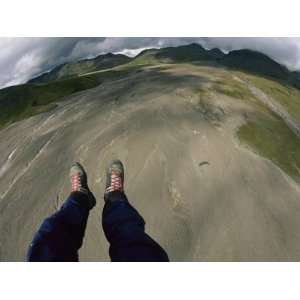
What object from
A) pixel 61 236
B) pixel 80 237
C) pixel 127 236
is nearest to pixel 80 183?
pixel 80 237

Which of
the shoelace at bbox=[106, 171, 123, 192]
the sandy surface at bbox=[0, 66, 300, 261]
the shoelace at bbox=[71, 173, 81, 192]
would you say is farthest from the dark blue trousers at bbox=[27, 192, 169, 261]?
the sandy surface at bbox=[0, 66, 300, 261]

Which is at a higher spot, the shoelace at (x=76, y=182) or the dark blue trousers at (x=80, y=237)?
the dark blue trousers at (x=80, y=237)

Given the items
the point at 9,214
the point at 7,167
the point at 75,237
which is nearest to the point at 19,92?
the point at 7,167

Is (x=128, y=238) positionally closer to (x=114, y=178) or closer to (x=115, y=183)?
(x=115, y=183)

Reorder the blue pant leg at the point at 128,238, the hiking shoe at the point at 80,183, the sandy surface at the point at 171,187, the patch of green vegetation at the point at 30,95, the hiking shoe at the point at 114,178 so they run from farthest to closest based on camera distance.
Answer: the patch of green vegetation at the point at 30,95, the sandy surface at the point at 171,187, the hiking shoe at the point at 114,178, the hiking shoe at the point at 80,183, the blue pant leg at the point at 128,238

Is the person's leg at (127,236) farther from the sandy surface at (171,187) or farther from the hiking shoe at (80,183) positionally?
the sandy surface at (171,187)

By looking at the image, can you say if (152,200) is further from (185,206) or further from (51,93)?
(51,93)

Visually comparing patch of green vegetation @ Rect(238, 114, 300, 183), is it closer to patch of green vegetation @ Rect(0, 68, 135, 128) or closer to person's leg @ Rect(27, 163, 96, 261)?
person's leg @ Rect(27, 163, 96, 261)

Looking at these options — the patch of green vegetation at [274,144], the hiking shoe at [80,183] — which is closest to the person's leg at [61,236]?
the hiking shoe at [80,183]
